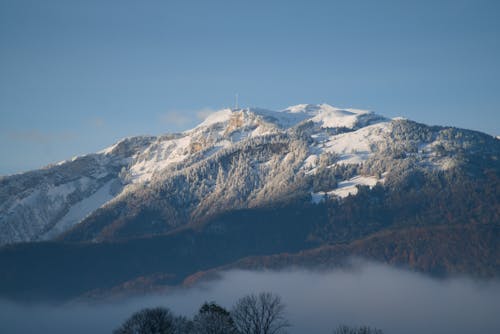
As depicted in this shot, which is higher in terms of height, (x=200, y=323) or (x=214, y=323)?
(x=200, y=323)

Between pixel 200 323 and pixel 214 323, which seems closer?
pixel 214 323

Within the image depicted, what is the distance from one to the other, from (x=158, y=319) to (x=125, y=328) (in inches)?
249

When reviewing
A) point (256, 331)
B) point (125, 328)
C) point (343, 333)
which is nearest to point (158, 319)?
point (125, 328)

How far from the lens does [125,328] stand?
144 meters

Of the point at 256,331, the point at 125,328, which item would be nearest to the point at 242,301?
the point at 256,331

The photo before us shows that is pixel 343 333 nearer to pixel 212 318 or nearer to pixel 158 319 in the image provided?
pixel 212 318

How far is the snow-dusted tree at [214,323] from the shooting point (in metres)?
137

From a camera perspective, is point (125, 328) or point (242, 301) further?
point (242, 301)

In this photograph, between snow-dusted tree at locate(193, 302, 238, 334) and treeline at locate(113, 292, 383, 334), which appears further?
treeline at locate(113, 292, 383, 334)

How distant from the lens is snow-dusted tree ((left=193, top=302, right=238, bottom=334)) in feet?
450

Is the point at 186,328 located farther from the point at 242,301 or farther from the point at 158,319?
the point at 242,301

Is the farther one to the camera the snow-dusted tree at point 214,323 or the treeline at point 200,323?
the treeline at point 200,323

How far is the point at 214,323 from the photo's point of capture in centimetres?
13850

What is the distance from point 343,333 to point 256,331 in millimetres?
18191
